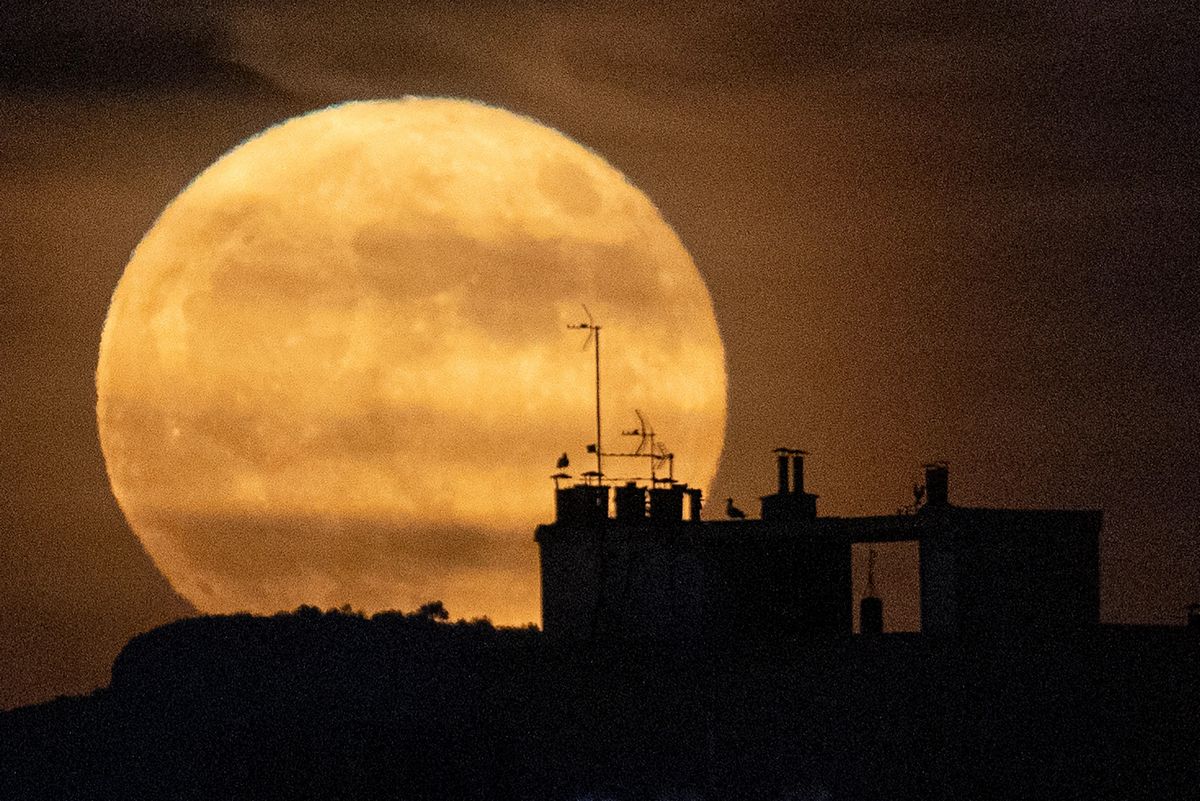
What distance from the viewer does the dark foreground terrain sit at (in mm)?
47062

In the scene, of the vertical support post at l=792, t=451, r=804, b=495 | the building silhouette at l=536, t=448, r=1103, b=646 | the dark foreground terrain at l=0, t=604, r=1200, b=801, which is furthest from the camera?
the vertical support post at l=792, t=451, r=804, b=495

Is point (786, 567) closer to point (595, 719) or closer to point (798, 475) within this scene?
point (798, 475)

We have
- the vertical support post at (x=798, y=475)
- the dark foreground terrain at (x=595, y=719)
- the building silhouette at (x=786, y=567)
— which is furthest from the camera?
the vertical support post at (x=798, y=475)

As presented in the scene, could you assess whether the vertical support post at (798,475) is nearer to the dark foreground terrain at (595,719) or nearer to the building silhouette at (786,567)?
the building silhouette at (786,567)

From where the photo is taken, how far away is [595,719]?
52.8 meters

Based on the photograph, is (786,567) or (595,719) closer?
(595,719)

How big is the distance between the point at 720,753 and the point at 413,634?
1466 cm

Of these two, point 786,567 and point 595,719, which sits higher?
point 786,567

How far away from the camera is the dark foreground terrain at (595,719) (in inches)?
1853

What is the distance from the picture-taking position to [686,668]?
177 feet

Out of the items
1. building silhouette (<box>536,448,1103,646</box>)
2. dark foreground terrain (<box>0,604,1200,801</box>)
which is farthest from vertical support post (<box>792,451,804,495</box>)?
dark foreground terrain (<box>0,604,1200,801</box>)

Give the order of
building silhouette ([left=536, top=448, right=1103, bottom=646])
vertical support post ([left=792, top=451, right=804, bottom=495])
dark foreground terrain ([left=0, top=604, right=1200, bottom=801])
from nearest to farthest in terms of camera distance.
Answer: dark foreground terrain ([left=0, top=604, right=1200, bottom=801]), building silhouette ([left=536, top=448, right=1103, bottom=646]), vertical support post ([left=792, top=451, right=804, bottom=495])

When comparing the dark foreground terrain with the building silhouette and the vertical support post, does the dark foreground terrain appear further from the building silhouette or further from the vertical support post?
the vertical support post

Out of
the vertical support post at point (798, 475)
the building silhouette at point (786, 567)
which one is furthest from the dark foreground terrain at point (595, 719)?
the vertical support post at point (798, 475)
